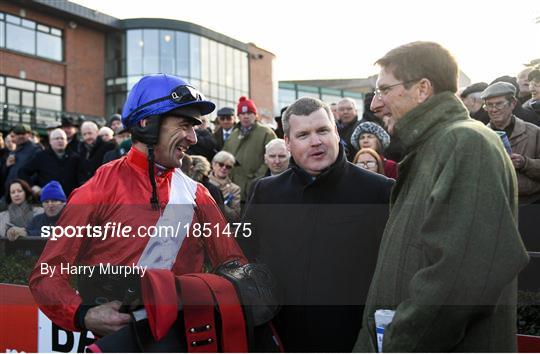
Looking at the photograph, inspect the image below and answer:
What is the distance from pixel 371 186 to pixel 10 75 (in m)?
28.4

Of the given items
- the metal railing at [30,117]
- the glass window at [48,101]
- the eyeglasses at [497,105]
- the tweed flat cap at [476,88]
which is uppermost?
the glass window at [48,101]

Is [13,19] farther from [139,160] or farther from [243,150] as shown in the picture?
[139,160]

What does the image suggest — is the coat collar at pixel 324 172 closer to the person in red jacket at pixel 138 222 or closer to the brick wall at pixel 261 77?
the person in red jacket at pixel 138 222

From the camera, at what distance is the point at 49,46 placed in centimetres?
2986

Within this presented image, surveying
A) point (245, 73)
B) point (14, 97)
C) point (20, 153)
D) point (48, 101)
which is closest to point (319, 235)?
point (20, 153)

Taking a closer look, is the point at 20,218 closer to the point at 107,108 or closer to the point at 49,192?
the point at 49,192

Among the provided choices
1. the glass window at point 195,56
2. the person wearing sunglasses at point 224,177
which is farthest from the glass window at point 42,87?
the person wearing sunglasses at point 224,177

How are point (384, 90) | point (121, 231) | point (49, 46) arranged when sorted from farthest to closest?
point (49, 46) → point (121, 231) → point (384, 90)

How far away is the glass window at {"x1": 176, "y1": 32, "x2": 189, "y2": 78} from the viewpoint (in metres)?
33.5

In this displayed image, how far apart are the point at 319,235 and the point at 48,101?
2995 centimetres

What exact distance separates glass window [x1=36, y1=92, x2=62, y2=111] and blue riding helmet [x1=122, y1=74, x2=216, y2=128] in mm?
28603

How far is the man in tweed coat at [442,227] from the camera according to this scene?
1790 mm

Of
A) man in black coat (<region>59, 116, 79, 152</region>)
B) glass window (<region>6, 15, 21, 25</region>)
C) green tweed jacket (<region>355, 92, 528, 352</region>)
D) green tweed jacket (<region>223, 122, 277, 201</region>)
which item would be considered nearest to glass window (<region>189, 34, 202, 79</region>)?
glass window (<region>6, 15, 21, 25</region>)

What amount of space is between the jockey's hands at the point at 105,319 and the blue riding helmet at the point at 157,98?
2.97ft
